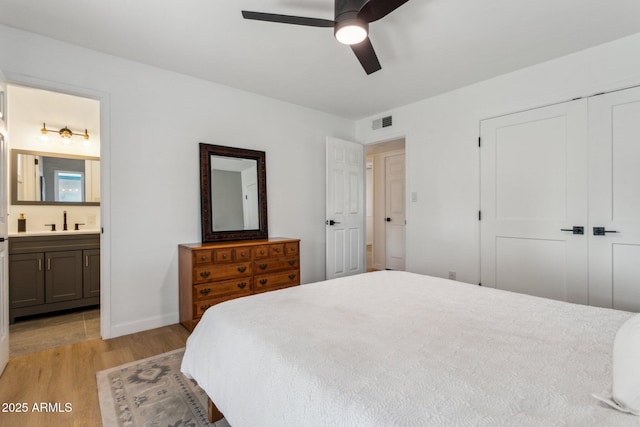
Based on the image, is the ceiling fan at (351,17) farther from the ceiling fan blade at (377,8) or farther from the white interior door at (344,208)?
the white interior door at (344,208)

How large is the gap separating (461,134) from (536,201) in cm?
104

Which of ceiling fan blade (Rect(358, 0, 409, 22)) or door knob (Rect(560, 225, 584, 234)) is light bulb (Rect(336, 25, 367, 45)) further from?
door knob (Rect(560, 225, 584, 234))

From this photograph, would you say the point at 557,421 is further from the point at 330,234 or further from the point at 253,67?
the point at 330,234

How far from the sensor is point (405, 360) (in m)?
0.99

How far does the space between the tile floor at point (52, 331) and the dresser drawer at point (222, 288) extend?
99cm

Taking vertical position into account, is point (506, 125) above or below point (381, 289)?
above

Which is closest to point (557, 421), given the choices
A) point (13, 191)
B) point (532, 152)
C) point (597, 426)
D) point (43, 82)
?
point (597, 426)

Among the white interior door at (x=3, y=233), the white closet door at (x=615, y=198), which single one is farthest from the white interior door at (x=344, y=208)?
the white interior door at (x=3, y=233)

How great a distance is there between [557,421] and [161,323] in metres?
3.14

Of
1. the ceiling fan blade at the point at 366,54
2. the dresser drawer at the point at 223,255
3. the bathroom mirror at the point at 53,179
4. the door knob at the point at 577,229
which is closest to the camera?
the ceiling fan blade at the point at 366,54

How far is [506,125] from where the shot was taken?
124 inches

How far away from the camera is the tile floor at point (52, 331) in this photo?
2.57 m

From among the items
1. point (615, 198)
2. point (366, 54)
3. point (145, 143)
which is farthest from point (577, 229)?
point (145, 143)

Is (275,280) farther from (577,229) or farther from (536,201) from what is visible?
(577,229)
